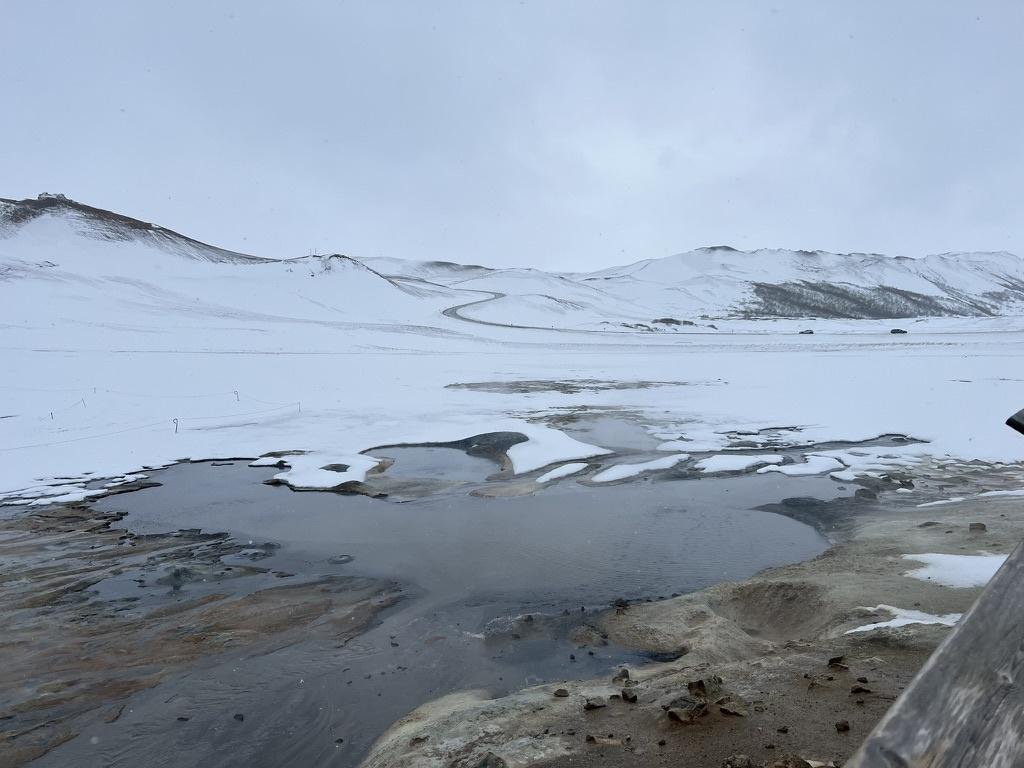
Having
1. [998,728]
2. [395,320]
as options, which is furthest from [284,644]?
[395,320]

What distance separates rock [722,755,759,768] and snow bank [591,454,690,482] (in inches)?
328

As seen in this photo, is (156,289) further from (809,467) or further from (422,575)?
(809,467)

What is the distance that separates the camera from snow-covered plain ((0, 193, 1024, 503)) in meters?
13.9

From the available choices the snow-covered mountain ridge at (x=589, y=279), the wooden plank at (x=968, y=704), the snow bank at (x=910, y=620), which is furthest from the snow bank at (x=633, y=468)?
the snow-covered mountain ridge at (x=589, y=279)

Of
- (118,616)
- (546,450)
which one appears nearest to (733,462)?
(546,450)

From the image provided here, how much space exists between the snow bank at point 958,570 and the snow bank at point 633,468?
5618 mm

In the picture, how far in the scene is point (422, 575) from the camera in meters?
7.69

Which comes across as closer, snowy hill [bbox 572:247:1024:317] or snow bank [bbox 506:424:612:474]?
snow bank [bbox 506:424:612:474]

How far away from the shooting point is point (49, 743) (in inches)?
180

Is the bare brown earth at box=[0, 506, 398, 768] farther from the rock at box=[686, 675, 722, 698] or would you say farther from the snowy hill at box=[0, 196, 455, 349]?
the snowy hill at box=[0, 196, 455, 349]

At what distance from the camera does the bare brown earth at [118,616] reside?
5062 millimetres

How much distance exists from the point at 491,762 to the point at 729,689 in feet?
5.86

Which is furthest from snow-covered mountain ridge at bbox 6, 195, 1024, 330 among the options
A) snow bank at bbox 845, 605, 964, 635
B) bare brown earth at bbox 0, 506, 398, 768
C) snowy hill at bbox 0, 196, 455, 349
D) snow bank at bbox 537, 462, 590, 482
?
snow bank at bbox 845, 605, 964, 635

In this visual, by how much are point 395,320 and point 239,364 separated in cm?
2800
